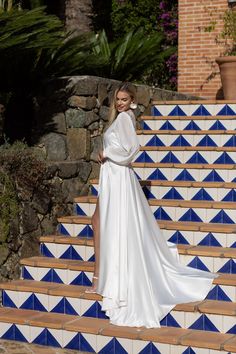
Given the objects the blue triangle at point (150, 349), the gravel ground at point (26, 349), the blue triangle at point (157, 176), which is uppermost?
the blue triangle at point (157, 176)

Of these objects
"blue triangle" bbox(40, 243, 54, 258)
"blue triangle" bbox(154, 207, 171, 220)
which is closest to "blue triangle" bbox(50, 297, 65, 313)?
"blue triangle" bbox(40, 243, 54, 258)

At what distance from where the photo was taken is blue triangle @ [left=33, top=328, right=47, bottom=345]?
569 centimetres

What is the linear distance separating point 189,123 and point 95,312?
3212mm

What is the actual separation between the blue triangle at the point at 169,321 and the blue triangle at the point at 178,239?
102 centimetres

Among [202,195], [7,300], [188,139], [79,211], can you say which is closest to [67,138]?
[79,211]

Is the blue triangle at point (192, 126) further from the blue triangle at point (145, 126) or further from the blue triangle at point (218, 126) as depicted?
the blue triangle at point (145, 126)

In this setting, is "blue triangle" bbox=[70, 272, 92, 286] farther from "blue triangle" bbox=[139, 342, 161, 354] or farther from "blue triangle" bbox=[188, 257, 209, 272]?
"blue triangle" bbox=[139, 342, 161, 354]

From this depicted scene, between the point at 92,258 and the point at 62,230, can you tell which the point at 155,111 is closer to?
the point at 62,230

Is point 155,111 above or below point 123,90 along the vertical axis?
below

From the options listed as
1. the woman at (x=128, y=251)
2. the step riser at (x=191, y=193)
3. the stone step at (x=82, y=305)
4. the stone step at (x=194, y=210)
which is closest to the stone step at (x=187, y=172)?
the step riser at (x=191, y=193)

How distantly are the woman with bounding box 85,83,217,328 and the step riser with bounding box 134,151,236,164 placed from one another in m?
1.88

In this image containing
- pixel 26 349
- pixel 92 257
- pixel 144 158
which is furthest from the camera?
pixel 144 158

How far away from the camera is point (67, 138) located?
764 cm

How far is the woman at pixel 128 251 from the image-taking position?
557cm
